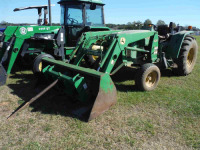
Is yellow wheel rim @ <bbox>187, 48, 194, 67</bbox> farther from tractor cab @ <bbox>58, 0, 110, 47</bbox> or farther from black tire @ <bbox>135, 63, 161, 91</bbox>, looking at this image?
tractor cab @ <bbox>58, 0, 110, 47</bbox>

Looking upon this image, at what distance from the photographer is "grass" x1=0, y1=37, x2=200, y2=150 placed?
270 centimetres

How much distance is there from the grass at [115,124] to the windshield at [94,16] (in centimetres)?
344

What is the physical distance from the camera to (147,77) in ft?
15.1

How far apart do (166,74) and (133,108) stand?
2.94 metres

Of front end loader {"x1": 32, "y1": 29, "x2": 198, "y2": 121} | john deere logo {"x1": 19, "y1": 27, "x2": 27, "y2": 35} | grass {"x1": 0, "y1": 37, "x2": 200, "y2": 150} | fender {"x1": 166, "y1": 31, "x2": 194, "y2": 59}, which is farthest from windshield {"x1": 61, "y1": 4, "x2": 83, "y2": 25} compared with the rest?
grass {"x1": 0, "y1": 37, "x2": 200, "y2": 150}

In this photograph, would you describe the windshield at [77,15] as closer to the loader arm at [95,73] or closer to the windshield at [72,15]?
the windshield at [72,15]

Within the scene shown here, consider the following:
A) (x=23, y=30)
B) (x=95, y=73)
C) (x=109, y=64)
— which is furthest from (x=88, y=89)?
(x=23, y=30)

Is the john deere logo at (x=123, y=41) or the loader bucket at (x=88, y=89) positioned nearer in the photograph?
the loader bucket at (x=88, y=89)

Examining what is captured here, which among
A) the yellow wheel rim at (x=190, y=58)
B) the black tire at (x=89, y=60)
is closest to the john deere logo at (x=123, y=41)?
the black tire at (x=89, y=60)

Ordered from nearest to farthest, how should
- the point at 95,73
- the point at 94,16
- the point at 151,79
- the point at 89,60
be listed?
the point at 95,73
the point at 151,79
the point at 89,60
the point at 94,16

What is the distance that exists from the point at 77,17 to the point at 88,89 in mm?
3996

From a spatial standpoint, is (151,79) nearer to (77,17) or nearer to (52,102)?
(52,102)

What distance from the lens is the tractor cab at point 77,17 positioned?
670 centimetres

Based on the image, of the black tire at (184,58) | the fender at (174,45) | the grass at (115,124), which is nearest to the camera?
the grass at (115,124)
